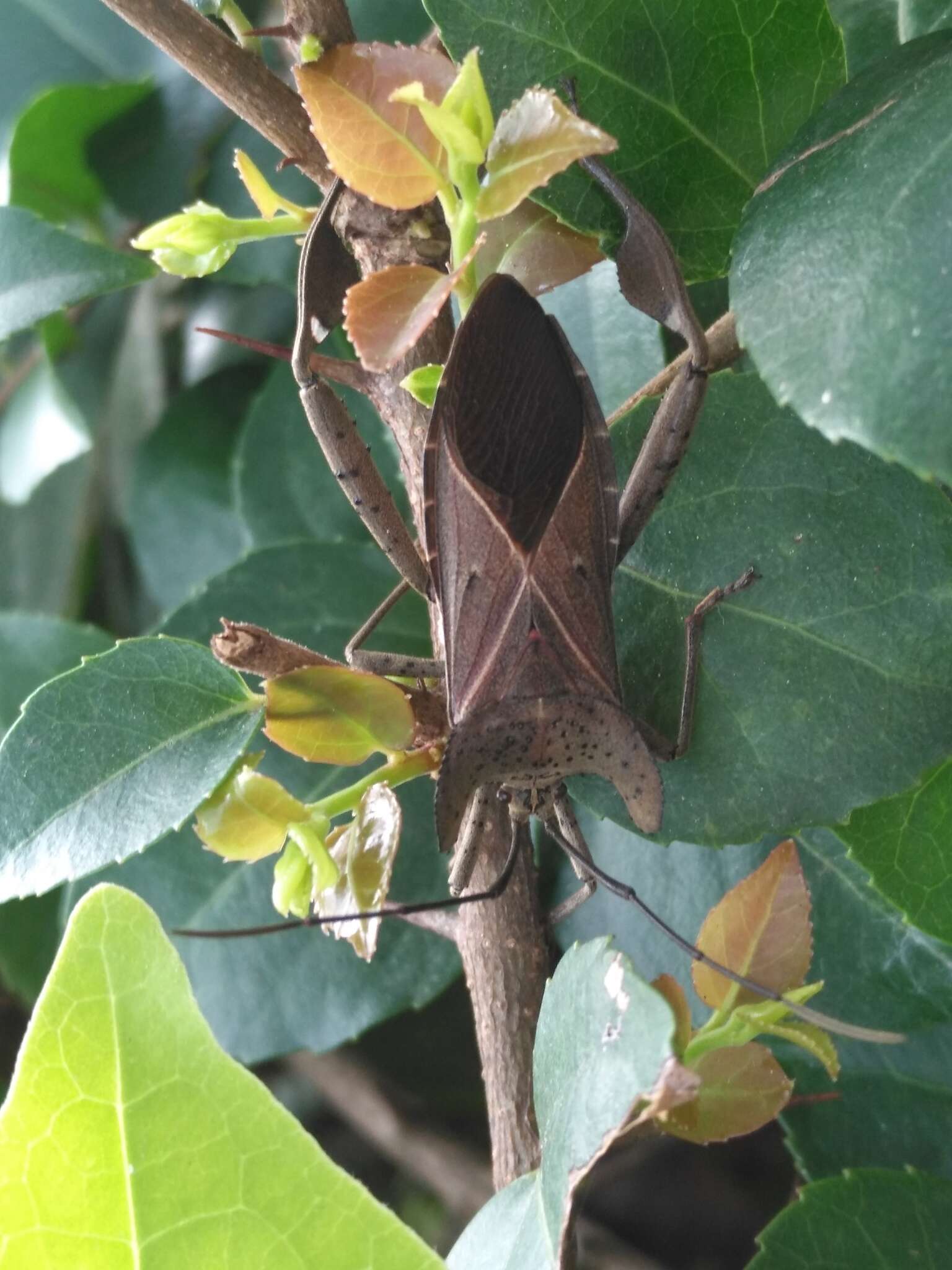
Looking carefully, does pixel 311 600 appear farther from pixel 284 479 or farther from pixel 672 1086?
pixel 672 1086

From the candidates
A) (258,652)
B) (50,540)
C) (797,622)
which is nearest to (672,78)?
(797,622)

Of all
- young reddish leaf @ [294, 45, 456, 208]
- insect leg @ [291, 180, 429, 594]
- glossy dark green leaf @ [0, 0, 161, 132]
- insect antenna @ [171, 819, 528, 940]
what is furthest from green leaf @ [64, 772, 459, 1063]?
glossy dark green leaf @ [0, 0, 161, 132]

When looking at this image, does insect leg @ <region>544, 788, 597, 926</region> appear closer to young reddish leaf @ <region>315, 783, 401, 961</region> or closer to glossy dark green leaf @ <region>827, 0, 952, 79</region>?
young reddish leaf @ <region>315, 783, 401, 961</region>

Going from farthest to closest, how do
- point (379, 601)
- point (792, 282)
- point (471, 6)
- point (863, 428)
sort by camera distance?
point (379, 601) → point (471, 6) → point (792, 282) → point (863, 428)

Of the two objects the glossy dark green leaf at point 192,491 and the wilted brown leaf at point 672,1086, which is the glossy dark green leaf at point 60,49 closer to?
the glossy dark green leaf at point 192,491

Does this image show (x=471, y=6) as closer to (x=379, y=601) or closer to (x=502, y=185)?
(x=502, y=185)

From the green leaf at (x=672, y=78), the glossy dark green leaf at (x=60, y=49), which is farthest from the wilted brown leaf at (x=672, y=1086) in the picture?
the glossy dark green leaf at (x=60, y=49)

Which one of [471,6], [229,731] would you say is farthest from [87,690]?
[471,6]
